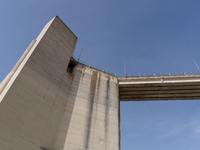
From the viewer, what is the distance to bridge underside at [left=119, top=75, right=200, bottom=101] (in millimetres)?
26266

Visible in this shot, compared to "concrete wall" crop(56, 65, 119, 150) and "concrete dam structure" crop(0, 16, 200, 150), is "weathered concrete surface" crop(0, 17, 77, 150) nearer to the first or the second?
"concrete dam structure" crop(0, 16, 200, 150)

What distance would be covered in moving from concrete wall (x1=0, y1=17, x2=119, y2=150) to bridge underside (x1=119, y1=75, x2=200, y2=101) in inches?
154

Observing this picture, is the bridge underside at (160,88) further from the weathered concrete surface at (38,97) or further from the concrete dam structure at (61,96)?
the weathered concrete surface at (38,97)

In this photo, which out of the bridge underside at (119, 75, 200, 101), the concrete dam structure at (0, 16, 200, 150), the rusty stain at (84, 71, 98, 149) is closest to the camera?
the concrete dam structure at (0, 16, 200, 150)

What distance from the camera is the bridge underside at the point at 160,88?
86.2 feet

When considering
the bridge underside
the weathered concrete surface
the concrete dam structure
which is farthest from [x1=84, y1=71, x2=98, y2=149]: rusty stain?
the bridge underside

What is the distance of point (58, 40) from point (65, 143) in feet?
47.3

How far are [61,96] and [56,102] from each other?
123 centimetres

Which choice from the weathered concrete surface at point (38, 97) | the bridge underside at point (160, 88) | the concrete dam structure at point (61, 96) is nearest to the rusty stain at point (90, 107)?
the concrete dam structure at point (61, 96)

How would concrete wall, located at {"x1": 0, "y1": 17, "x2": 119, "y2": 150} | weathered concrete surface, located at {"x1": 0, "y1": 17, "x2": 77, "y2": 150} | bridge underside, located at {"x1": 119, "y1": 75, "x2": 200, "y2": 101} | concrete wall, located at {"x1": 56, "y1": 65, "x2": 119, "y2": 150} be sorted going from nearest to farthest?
weathered concrete surface, located at {"x1": 0, "y1": 17, "x2": 77, "y2": 150} < concrete wall, located at {"x1": 0, "y1": 17, "x2": 119, "y2": 150} < concrete wall, located at {"x1": 56, "y1": 65, "x2": 119, "y2": 150} < bridge underside, located at {"x1": 119, "y1": 75, "x2": 200, "y2": 101}

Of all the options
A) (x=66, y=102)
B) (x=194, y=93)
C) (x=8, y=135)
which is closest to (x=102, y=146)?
(x=66, y=102)

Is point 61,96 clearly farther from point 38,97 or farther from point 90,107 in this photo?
point 90,107

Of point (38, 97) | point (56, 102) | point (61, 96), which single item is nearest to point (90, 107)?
point (61, 96)

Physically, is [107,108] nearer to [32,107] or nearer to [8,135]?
[32,107]
